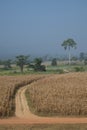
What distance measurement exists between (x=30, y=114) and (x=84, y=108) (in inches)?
109

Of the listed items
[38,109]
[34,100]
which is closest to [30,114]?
[38,109]

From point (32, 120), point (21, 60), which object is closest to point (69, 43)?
point (21, 60)

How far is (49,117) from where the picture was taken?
716 inches
